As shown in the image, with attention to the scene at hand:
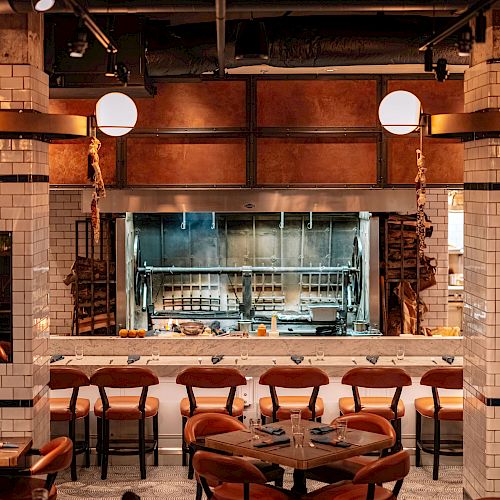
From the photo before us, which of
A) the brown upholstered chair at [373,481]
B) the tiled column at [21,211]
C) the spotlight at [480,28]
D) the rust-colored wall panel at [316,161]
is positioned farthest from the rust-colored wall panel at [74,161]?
the spotlight at [480,28]

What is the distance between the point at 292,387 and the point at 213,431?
3.83 feet

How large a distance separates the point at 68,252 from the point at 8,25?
17.0 feet

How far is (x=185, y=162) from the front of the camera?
10.9 metres

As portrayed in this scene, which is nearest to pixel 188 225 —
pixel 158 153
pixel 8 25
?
pixel 158 153

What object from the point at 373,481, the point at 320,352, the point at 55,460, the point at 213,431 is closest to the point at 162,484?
the point at 213,431

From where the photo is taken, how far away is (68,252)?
12430mm

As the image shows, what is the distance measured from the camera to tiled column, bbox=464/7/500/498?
24.6ft

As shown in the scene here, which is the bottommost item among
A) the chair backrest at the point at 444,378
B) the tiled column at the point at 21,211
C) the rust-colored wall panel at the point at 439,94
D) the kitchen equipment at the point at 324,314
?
the chair backrest at the point at 444,378

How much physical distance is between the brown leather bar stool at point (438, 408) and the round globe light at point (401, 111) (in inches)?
83.2

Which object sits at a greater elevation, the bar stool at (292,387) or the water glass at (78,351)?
the water glass at (78,351)

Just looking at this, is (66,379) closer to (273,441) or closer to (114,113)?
(114,113)

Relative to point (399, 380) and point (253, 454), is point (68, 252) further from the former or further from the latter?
point (253, 454)

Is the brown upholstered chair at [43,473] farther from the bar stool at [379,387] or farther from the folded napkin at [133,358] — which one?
the bar stool at [379,387]

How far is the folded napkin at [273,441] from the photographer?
7.07m
